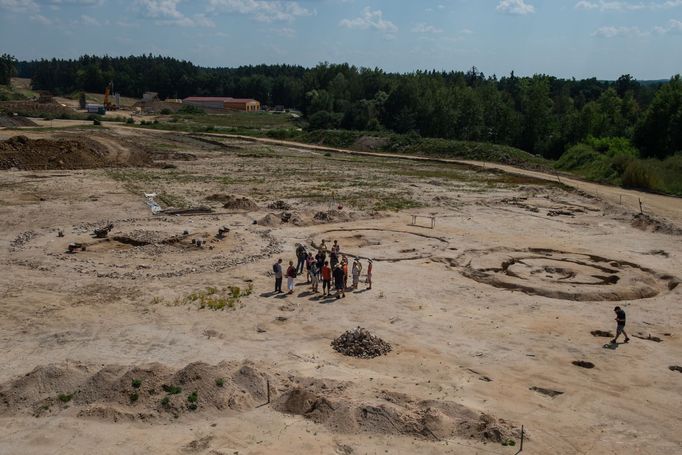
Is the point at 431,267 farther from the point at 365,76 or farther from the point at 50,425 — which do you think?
the point at 365,76

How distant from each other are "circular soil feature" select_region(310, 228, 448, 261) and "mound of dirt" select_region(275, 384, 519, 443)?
15.0 metres

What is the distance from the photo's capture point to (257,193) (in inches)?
1877

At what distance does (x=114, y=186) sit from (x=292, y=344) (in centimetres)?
3431

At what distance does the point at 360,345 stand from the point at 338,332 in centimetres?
191

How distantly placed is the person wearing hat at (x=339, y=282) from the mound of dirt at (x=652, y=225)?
22.5m

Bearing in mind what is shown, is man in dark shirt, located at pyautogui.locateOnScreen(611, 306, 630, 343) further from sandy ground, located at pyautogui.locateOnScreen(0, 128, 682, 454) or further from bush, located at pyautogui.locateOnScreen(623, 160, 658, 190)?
bush, located at pyautogui.locateOnScreen(623, 160, 658, 190)

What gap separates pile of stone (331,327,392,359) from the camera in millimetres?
18906

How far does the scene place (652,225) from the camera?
127 feet

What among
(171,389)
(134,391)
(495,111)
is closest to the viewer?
(134,391)

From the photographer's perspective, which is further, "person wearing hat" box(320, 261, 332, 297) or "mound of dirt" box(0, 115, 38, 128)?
"mound of dirt" box(0, 115, 38, 128)

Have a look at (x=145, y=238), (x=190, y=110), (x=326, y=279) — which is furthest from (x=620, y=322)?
(x=190, y=110)

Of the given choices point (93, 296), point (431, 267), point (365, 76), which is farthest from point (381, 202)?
point (365, 76)

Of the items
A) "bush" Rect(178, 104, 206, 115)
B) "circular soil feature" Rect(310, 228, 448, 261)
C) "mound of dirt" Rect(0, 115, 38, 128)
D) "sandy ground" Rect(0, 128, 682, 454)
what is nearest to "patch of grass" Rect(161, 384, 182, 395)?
"sandy ground" Rect(0, 128, 682, 454)

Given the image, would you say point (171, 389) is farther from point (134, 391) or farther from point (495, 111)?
point (495, 111)
